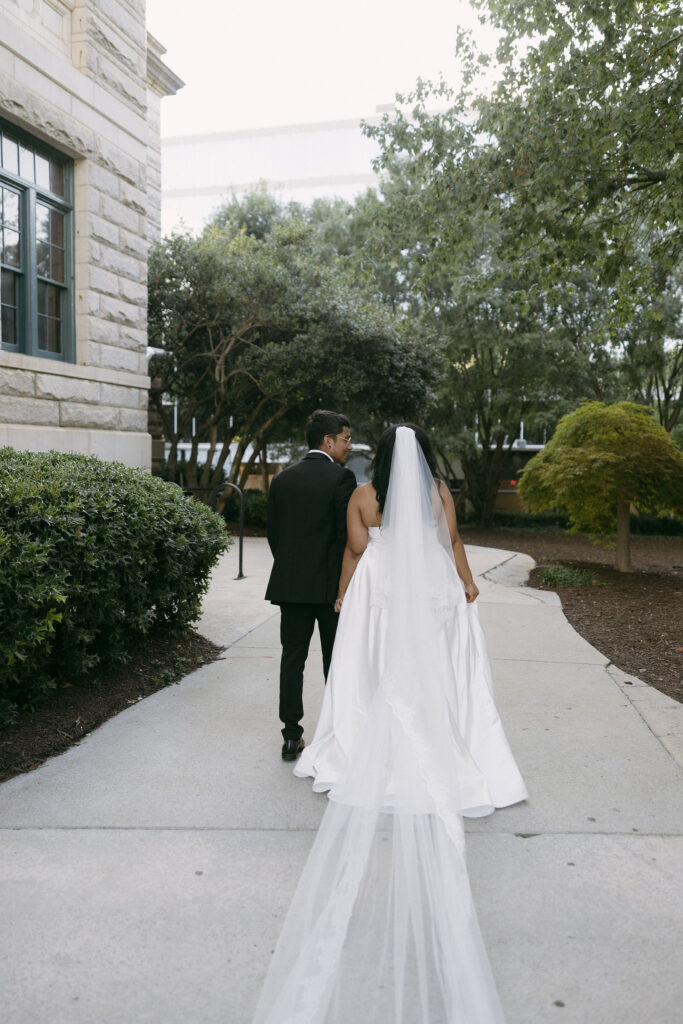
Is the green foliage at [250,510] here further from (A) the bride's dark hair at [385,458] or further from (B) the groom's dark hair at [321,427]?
(A) the bride's dark hair at [385,458]

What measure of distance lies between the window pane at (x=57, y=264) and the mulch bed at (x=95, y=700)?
4798 millimetres

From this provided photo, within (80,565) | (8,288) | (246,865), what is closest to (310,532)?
(80,565)

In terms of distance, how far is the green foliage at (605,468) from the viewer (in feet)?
37.9

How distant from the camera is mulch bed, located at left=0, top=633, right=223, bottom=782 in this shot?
14.2ft

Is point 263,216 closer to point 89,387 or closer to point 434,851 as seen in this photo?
point 89,387

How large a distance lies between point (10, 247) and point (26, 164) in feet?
3.15

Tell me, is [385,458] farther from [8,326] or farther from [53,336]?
[53,336]

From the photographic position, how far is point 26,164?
27.8 ft

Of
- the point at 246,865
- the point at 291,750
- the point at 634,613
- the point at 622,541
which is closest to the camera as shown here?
the point at 246,865

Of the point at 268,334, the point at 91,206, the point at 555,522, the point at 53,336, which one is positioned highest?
the point at 91,206

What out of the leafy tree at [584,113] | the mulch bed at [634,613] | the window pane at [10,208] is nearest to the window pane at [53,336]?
the window pane at [10,208]

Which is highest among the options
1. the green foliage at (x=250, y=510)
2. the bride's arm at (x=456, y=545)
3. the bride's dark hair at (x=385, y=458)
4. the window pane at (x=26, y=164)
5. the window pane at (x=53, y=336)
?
the window pane at (x=26, y=164)

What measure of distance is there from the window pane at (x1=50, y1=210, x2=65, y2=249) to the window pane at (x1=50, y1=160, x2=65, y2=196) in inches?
9.4

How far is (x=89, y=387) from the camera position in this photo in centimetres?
920
